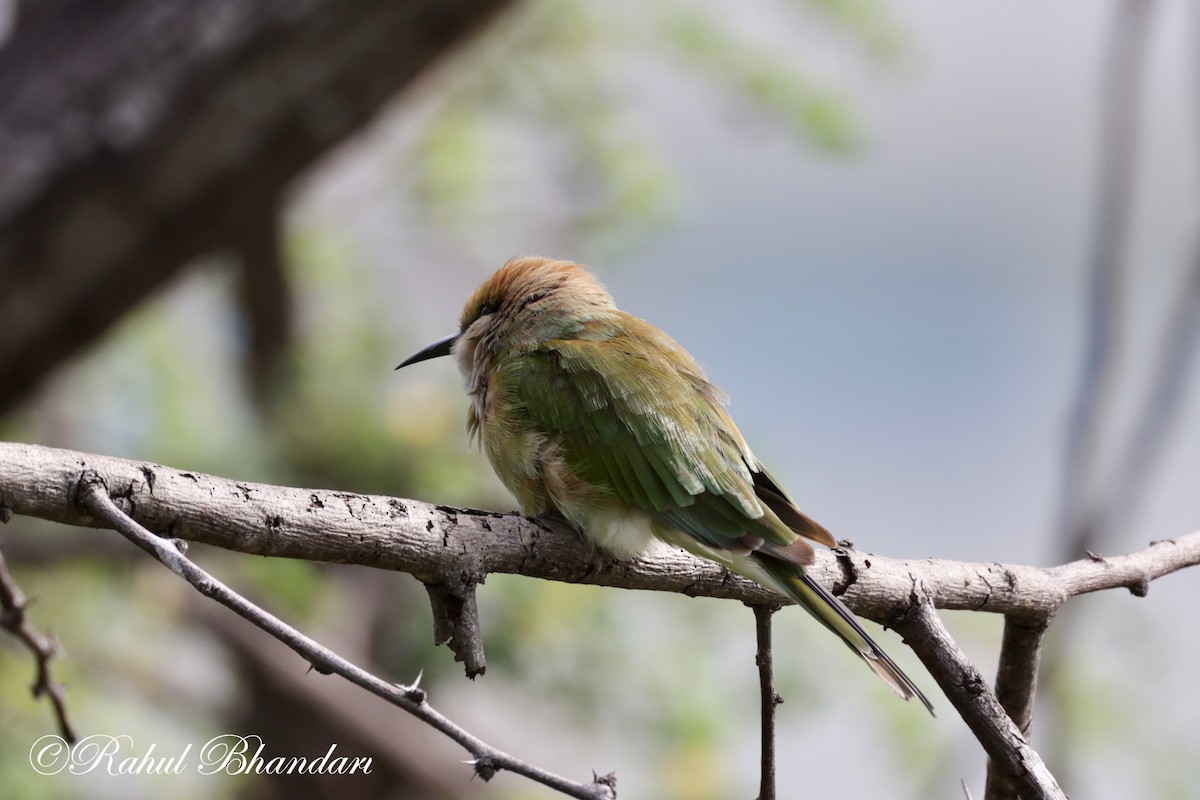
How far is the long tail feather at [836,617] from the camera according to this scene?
4.37ft

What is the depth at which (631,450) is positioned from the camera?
5.64 ft

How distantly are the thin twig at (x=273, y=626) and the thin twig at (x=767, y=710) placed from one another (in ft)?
1.02

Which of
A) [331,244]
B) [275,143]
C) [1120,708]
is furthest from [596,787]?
[331,244]

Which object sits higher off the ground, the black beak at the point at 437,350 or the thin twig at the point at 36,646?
the thin twig at the point at 36,646

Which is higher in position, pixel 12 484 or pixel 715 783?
pixel 12 484

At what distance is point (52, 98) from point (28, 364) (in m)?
0.66

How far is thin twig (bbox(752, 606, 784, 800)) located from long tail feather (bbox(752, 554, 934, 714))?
72 mm

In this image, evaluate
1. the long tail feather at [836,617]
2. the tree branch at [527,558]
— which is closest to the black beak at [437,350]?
the tree branch at [527,558]

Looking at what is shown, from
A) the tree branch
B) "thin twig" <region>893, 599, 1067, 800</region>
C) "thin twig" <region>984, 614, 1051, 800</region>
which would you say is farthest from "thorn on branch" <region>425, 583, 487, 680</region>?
"thin twig" <region>984, 614, 1051, 800</region>

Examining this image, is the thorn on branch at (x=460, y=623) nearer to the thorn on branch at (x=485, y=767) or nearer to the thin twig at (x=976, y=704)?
the thorn on branch at (x=485, y=767)

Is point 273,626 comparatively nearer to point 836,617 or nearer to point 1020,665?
point 836,617

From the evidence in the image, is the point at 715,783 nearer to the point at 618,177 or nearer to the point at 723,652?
the point at 723,652

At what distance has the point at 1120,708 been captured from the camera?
10.4 feet

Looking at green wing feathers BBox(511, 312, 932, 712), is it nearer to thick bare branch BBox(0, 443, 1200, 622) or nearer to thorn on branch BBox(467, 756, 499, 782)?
thick bare branch BBox(0, 443, 1200, 622)
